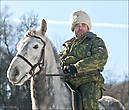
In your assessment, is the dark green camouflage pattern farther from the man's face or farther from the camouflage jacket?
the man's face

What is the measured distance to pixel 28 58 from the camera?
5.94 m

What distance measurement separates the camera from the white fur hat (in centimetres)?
725

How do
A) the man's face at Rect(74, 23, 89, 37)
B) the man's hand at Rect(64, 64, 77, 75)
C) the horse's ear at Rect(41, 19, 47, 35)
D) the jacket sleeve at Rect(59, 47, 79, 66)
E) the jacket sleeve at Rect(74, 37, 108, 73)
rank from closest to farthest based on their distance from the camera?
the horse's ear at Rect(41, 19, 47, 35)
the jacket sleeve at Rect(74, 37, 108, 73)
the man's hand at Rect(64, 64, 77, 75)
the jacket sleeve at Rect(59, 47, 79, 66)
the man's face at Rect(74, 23, 89, 37)

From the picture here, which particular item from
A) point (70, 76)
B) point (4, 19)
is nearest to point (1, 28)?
point (4, 19)

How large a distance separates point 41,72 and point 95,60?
1027mm

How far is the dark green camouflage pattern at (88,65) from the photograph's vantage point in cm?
650

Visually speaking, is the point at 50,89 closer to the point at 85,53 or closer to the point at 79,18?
the point at 85,53

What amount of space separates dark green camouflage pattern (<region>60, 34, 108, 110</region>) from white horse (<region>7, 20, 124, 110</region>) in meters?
0.28

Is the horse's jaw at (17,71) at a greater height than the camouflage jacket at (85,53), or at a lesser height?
lesser

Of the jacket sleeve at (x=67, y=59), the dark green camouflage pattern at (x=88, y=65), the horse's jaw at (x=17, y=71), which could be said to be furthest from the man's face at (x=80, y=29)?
the horse's jaw at (x=17, y=71)

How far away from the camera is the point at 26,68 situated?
5871 millimetres

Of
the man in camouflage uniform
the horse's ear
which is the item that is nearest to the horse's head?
the horse's ear

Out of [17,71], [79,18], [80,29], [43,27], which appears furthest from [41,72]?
[79,18]

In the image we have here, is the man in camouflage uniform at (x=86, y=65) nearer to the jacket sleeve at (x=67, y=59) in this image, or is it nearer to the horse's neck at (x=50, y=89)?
the jacket sleeve at (x=67, y=59)
